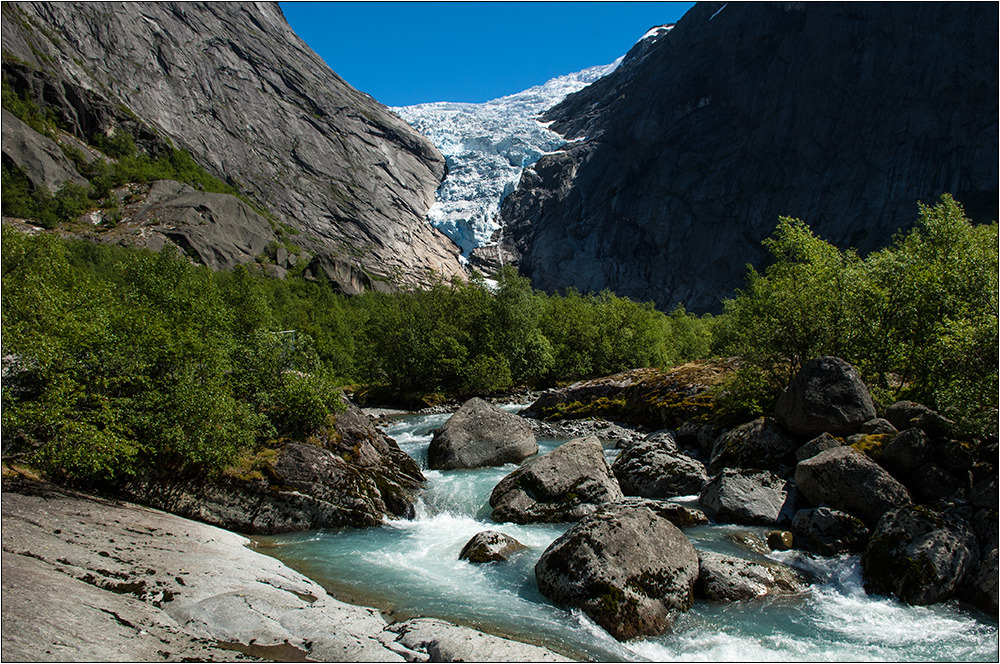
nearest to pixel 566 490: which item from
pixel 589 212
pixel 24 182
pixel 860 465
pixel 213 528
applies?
pixel 860 465

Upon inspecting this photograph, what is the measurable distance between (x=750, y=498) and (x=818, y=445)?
9.17 feet

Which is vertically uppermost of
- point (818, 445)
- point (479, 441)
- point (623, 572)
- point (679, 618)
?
point (818, 445)

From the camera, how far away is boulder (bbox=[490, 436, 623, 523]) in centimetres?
1484

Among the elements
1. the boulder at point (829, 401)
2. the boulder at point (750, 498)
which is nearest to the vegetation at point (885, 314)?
the boulder at point (829, 401)

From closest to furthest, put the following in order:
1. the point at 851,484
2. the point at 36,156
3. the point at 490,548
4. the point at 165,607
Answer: the point at 165,607 < the point at 490,548 < the point at 851,484 < the point at 36,156

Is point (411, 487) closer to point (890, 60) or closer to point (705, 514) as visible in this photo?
point (705, 514)

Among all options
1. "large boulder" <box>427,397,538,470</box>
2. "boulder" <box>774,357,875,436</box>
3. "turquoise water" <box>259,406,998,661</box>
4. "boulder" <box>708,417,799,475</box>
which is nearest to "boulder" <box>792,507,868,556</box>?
"turquoise water" <box>259,406,998,661</box>

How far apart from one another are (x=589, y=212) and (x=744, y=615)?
163684mm

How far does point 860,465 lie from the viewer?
12.8m

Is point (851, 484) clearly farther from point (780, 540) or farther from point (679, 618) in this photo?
point (679, 618)

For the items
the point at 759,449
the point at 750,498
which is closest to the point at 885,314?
the point at 759,449

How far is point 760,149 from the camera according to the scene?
139m

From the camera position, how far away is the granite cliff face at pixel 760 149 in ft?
368

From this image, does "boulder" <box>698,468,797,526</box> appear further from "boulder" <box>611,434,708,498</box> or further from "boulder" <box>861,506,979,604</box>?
"boulder" <box>861,506,979,604</box>
